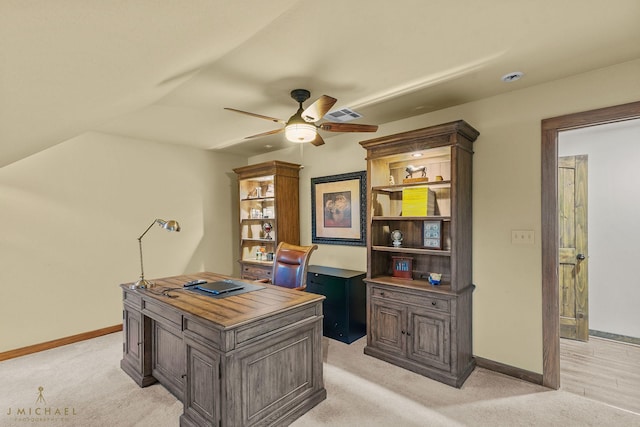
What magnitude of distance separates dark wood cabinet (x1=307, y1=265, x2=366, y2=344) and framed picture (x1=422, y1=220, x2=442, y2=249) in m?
0.91

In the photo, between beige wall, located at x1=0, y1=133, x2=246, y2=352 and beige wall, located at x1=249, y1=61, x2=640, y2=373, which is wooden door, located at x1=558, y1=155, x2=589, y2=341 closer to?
beige wall, located at x1=249, y1=61, x2=640, y2=373

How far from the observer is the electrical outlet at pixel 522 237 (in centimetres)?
261

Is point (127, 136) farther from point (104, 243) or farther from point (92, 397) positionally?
point (92, 397)

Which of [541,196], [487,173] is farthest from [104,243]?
[541,196]

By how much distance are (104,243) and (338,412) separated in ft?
10.9

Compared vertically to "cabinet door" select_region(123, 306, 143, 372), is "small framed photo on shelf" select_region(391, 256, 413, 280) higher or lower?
higher

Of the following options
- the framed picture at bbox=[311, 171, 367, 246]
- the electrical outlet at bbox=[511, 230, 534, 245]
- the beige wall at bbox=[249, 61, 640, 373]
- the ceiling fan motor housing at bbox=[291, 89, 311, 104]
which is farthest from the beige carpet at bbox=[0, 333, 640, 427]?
the ceiling fan motor housing at bbox=[291, 89, 311, 104]

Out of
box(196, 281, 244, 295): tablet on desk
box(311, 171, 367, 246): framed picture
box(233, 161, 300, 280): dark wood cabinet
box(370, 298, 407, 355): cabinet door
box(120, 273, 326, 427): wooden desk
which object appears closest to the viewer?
box(120, 273, 326, 427): wooden desk

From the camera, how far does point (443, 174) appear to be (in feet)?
10.1

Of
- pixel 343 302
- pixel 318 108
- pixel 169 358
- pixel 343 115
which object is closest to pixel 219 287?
pixel 169 358

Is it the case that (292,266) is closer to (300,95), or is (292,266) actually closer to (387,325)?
(387,325)

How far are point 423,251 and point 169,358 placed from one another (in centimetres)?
228

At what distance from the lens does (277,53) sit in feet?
6.60

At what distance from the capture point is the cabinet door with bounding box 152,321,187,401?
2.24 m
